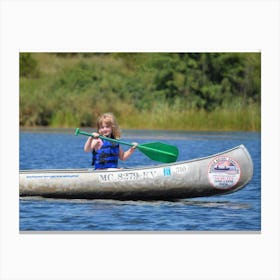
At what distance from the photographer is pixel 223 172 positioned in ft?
32.3

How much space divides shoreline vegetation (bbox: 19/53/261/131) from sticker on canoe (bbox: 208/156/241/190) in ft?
30.0

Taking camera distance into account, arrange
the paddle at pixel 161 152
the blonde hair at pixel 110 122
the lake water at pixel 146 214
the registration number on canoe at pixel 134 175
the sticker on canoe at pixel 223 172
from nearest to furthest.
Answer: the lake water at pixel 146 214 < the sticker on canoe at pixel 223 172 < the registration number on canoe at pixel 134 175 < the blonde hair at pixel 110 122 < the paddle at pixel 161 152

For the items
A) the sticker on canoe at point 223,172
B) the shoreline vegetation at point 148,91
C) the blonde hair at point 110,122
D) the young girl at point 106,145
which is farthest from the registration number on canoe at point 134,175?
the shoreline vegetation at point 148,91

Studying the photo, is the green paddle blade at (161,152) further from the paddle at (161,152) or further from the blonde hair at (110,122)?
the blonde hair at (110,122)

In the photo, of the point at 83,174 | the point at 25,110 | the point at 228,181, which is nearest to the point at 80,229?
the point at 83,174

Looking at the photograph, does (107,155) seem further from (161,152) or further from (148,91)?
(148,91)

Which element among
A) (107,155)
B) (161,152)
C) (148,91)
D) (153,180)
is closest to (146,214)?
(153,180)

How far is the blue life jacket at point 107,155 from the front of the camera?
10.1 meters

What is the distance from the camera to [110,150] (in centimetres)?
1011

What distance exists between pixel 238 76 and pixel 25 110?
4901 millimetres

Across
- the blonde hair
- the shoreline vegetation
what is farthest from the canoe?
the shoreline vegetation

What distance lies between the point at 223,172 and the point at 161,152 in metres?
0.92

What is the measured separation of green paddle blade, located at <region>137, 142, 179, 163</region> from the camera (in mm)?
10445

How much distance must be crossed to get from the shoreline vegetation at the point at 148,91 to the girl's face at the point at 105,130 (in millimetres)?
9046
